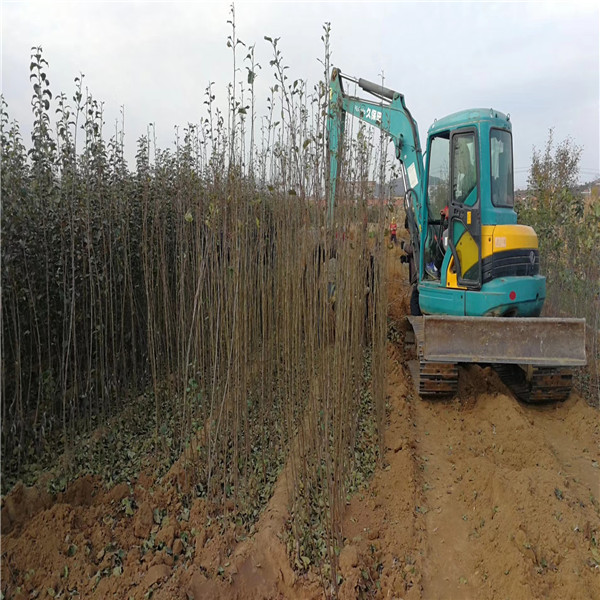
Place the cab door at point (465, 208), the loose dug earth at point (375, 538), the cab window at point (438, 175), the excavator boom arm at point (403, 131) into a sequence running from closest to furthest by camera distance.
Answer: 1. the loose dug earth at point (375, 538)
2. the cab door at point (465, 208)
3. the cab window at point (438, 175)
4. the excavator boom arm at point (403, 131)

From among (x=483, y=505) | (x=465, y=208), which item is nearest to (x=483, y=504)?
(x=483, y=505)

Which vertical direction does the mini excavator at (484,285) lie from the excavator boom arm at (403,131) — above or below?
below

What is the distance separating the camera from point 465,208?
4844 millimetres

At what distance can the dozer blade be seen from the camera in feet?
13.9

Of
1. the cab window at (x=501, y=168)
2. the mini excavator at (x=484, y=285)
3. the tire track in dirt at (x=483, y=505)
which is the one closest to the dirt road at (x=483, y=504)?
the tire track in dirt at (x=483, y=505)

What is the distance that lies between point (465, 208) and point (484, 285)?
78 centimetres

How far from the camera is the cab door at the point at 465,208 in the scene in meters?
4.77

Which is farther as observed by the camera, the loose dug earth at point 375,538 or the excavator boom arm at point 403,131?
the excavator boom arm at point 403,131

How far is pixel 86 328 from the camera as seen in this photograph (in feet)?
12.3

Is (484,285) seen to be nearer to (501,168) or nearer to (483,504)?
(501,168)

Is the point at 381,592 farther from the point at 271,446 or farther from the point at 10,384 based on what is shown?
the point at 10,384

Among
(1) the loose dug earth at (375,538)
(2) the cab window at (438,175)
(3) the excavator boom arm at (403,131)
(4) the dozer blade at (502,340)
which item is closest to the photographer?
(1) the loose dug earth at (375,538)

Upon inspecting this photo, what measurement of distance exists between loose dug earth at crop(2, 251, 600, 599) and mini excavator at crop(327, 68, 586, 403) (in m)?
0.85

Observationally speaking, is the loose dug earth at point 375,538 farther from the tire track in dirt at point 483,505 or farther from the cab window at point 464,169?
the cab window at point 464,169
